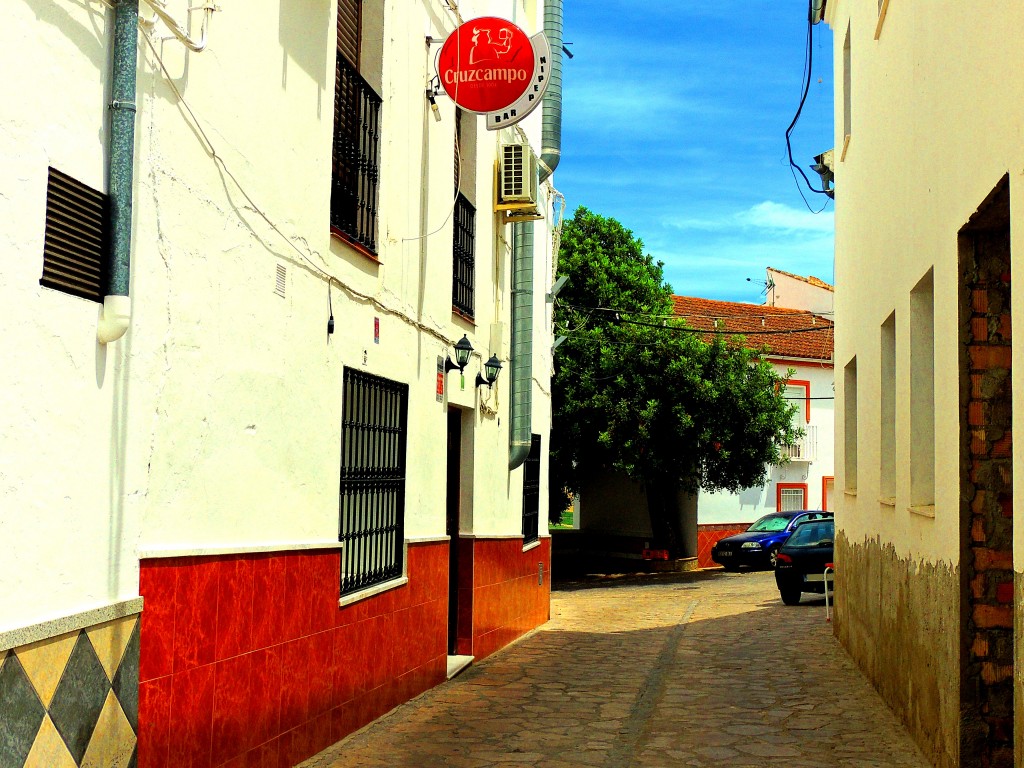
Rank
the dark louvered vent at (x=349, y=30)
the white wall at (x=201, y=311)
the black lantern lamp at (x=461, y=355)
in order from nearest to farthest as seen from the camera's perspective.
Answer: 1. the white wall at (x=201, y=311)
2. the dark louvered vent at (x=349, y=30)
3. the black lantern lamp at (x=461, y=355)

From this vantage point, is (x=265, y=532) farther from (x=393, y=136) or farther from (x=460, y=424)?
(x=460, y=424)

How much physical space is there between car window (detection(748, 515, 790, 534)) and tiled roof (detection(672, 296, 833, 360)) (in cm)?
767

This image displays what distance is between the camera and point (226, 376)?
604 centimetres

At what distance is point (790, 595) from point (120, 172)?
55.2ft

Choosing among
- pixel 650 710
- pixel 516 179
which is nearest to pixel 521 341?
pixel 516 179

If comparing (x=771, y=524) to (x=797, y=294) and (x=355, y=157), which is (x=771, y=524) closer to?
(x=797, y=294)

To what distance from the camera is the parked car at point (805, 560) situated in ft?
64.1

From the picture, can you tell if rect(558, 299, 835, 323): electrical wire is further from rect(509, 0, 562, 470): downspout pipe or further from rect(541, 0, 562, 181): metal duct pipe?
rect(509, 0, 562, 470): downspout pipe

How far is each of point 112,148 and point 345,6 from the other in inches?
169

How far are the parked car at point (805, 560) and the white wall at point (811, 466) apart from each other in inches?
563

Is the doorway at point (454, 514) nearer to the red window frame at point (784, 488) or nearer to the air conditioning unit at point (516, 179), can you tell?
the air conditioning unit at point (516, 179)

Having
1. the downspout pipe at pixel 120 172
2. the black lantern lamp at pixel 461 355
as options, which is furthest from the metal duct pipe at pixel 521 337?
the downspout pipe at pixel 120 172

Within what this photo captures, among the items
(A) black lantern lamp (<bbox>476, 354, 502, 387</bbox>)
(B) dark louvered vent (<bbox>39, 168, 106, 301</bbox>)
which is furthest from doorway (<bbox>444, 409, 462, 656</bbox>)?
(B) dark louvered vent (<bbox>39, 168, 106, 301</bbox>)

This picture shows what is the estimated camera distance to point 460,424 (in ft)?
39.1
